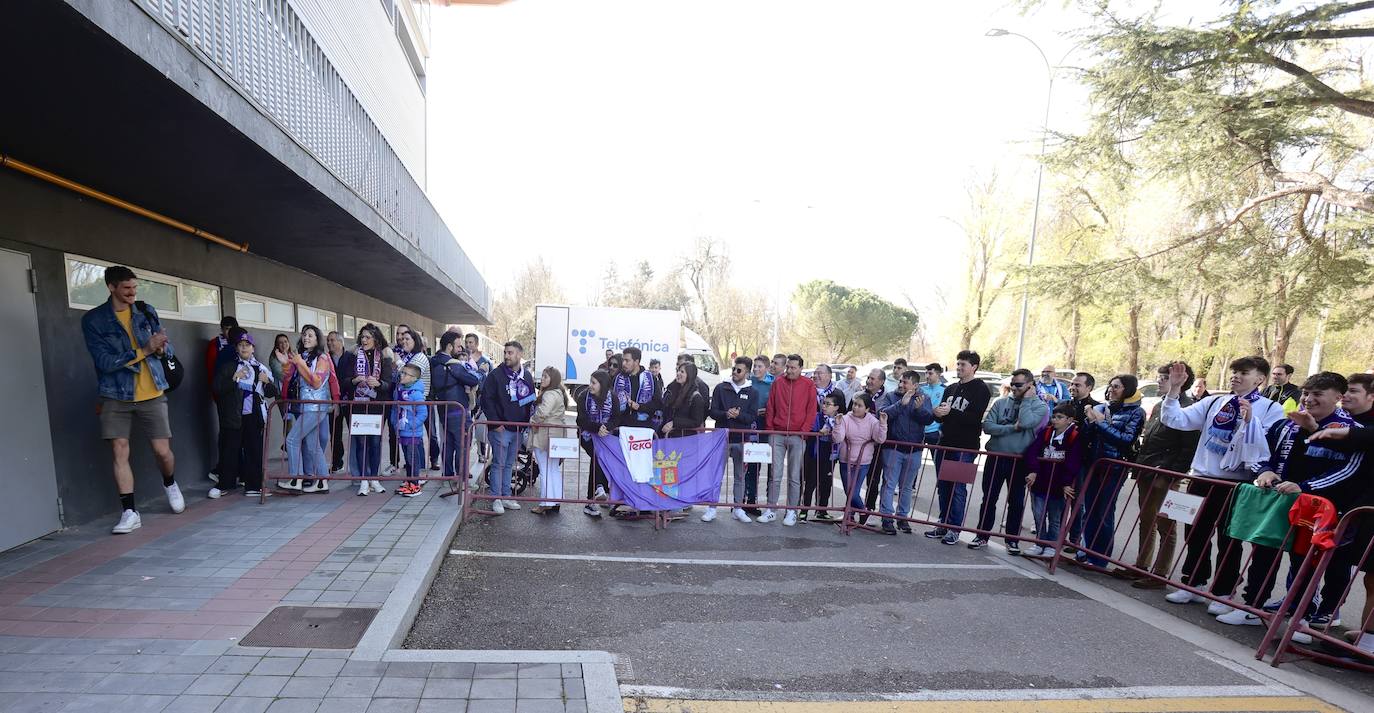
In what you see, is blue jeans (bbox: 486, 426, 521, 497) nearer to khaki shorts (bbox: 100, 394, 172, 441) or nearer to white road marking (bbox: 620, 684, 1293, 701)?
khaki shorts (bbox: 100, 394, 172, 441)

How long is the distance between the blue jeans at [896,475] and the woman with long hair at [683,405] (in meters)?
2.26

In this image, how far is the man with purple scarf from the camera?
23.1 feet

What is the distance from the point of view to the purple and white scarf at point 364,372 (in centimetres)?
736

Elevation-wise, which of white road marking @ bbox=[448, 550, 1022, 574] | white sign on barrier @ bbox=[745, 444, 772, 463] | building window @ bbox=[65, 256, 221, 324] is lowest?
white road marking @ bbox=[448, 550, 1022, 574]

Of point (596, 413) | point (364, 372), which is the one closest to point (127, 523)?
point (364, 372)

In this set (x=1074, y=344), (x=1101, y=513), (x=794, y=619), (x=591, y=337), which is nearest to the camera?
(x=794, y=619)

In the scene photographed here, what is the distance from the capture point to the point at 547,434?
7016 mm

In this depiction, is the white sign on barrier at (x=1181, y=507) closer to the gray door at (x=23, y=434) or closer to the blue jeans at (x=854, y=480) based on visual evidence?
the blue jeans at (x=854, y=480)

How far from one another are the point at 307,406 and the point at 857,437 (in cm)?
625

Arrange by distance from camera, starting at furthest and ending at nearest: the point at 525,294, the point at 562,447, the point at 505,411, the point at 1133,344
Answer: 1. the point at 525,294
2. the point at 1133,344
3. the point at 505,411
4. the point at 562,447

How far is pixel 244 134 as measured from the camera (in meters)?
4.12

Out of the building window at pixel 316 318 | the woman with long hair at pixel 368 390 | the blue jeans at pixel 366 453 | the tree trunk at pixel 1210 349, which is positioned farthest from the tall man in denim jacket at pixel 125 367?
the tree trunk at pixel 1210 349

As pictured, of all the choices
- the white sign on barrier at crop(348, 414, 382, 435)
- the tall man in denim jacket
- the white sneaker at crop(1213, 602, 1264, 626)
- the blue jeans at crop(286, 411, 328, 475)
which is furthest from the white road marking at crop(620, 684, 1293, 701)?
the blue jeans at crop(286, 411, 328, 475)

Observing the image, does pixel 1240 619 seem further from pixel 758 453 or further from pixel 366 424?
pixel 366 424
